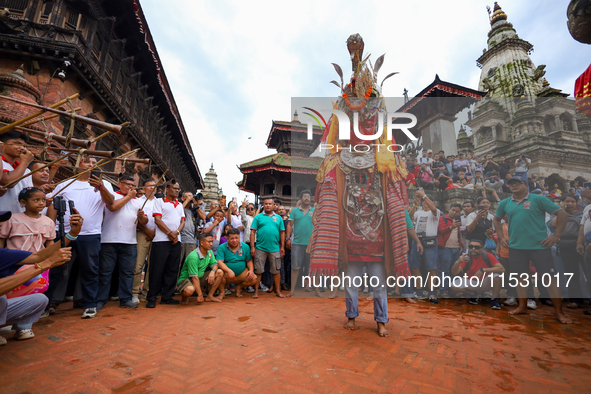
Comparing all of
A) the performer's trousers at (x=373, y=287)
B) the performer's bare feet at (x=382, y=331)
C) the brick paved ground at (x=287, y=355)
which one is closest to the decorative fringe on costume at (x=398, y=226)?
the performer's trousers at (x=373, y=287)

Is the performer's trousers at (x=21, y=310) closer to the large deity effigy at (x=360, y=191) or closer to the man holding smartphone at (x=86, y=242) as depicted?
the man holding smartphone at (x=86, y=242)

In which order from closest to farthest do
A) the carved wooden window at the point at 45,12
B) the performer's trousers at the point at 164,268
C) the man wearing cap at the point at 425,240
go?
the performer's trousers at the point at 164,268 → the man wearing cap at the point at 425,240 → the carved wooden window at the point at 45,12

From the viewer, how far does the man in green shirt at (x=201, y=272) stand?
463 centimetres

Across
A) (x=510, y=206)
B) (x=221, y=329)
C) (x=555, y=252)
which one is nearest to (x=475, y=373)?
(x=221, y=329)

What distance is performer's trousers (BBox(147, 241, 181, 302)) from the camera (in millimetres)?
4266

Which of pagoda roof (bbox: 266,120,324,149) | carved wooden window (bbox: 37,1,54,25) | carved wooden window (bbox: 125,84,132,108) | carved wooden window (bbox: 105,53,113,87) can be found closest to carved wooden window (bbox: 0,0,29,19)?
carved wooden window (bbox: 37,1,54,25)

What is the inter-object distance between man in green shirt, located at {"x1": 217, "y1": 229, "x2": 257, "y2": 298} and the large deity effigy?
232 cm

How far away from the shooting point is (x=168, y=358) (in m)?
2.24

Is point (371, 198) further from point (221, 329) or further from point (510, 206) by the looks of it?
point (510, 206)

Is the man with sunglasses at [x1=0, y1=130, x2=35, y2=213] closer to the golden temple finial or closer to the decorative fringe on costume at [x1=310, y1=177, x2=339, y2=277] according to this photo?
the decorative fringe on costume at [x1=310, y1=177, x2=339, y2=277]

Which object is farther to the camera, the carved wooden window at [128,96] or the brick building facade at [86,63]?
the carved wooden window at [128,96]

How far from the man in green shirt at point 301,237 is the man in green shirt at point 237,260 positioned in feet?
2.92

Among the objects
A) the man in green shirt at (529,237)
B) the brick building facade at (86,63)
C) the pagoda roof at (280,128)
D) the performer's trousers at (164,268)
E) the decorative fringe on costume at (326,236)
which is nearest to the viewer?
the decorative fringe on costume at (326,236)

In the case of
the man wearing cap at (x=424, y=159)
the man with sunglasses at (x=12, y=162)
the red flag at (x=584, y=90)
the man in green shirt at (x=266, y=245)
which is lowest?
the man in green shirt at (x=266, y=245)
